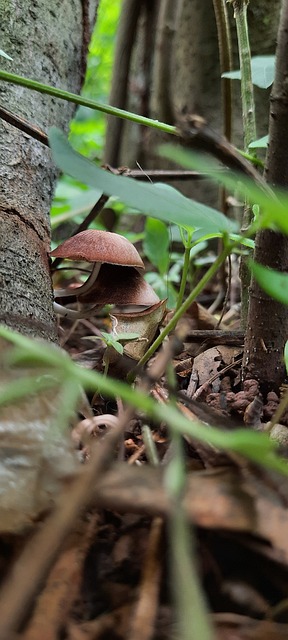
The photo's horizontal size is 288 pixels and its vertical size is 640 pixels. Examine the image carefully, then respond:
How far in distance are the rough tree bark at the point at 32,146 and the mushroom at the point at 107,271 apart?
0.06 metres

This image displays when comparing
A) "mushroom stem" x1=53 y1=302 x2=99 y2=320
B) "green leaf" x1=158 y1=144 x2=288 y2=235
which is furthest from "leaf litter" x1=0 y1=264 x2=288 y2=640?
"mushroom stem" x1=53 y1=302 x2=99 y2=320

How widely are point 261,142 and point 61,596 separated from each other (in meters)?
0.73

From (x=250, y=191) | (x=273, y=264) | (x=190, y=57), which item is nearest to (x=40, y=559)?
(x=250, y=191)

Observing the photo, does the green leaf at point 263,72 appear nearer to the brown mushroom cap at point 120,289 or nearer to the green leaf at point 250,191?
the brown mushroom cap at point 120,289

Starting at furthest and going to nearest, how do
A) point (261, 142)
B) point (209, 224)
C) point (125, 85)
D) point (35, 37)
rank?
point (125, 85) < point (35, 37) < point (261, 142) < point (209, 224)

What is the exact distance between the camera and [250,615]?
0.41 m

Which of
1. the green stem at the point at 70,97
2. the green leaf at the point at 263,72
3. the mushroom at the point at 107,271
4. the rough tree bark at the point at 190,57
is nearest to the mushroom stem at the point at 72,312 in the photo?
the mushroom at the point at 107,271

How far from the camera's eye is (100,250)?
0.98m

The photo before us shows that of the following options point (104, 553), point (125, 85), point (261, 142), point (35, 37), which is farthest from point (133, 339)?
point (125, 85)

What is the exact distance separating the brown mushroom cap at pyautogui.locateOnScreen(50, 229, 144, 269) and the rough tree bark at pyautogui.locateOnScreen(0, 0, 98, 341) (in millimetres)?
44

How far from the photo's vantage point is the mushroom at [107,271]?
98 cm

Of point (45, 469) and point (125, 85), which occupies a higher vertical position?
point (125, 85)

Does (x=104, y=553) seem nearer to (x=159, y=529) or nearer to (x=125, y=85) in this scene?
(x=159, y=529)

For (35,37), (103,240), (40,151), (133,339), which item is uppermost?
(35,37)
